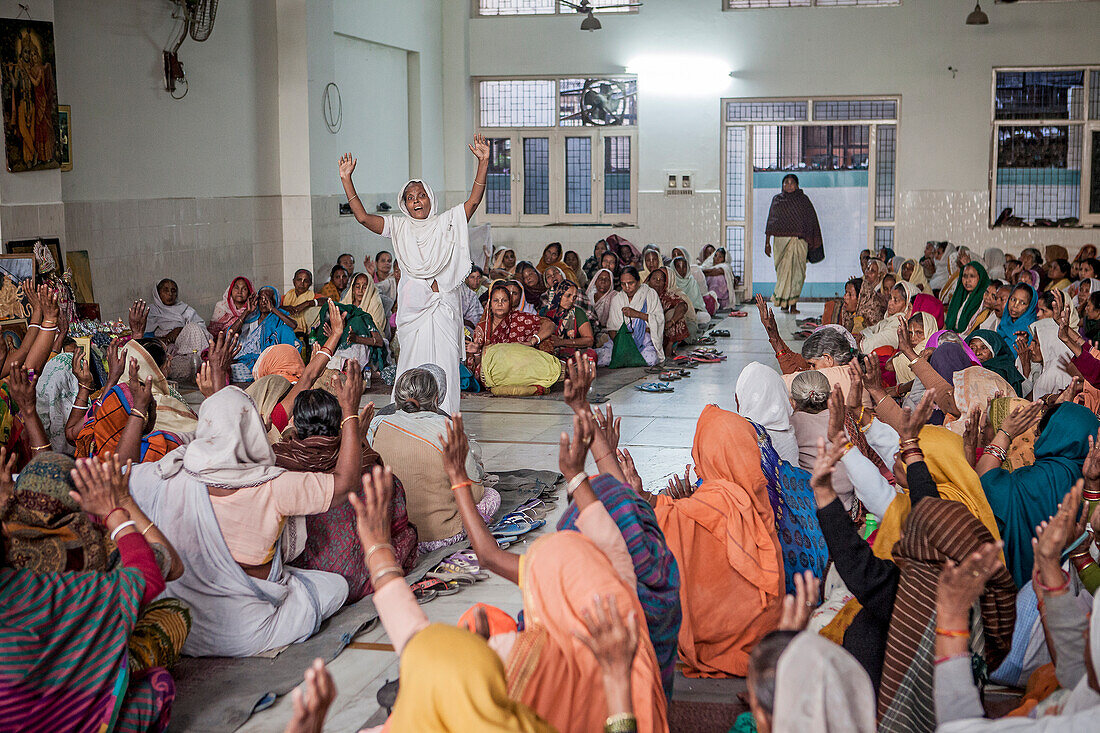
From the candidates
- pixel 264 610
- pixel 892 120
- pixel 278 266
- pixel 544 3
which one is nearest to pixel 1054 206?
pixel 892 120

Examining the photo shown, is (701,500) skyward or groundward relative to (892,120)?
groundward

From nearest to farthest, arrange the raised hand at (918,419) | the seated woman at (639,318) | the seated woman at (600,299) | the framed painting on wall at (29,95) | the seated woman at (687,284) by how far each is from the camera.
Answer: the raised hand at (918,419) → the framed painting on wall at (29,95) → the seated woman at (639,318) → the seated woman at (600,299) → the seated woman at (687,284)

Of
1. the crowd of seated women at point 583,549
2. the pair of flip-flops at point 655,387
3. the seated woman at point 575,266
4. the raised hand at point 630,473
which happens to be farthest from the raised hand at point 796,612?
the seated woman at point 575,266

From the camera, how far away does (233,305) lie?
9.62m

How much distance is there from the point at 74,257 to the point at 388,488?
6944mm

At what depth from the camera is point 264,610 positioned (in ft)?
11.5

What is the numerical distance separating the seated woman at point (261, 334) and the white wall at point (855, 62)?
736 cm

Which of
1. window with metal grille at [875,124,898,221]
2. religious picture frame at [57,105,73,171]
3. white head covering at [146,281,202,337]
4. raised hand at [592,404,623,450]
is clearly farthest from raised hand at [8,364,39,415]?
window with metal grille at [875,124,898,221]

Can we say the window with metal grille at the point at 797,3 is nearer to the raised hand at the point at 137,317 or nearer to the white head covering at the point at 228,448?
the raised hand at the point at 137,317

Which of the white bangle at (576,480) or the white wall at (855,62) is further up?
the white wall at (855,62)

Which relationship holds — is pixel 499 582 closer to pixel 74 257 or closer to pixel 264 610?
pixel 264 610

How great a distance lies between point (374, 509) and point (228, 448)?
1.36m

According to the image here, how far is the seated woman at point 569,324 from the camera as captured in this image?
30.9ft

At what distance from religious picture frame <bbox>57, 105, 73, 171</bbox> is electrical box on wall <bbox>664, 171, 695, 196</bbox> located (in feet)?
28.4
